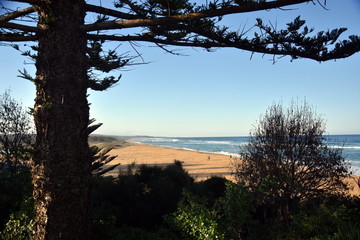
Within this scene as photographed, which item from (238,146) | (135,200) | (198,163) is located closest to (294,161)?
(238,146)

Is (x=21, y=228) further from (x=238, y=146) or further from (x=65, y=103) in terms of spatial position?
(x=238, y=146)

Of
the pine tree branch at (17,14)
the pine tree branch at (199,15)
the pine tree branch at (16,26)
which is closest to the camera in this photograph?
the pine tree branch at (199,15)

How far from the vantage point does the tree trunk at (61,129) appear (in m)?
4.18

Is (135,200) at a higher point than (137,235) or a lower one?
higher

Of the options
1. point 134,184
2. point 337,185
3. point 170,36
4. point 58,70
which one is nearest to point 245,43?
point 170,36

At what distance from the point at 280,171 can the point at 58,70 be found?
636 centimetres

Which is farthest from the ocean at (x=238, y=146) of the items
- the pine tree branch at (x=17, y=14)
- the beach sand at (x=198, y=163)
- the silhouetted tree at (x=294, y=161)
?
the pine tree branch at (x=17, y=14)

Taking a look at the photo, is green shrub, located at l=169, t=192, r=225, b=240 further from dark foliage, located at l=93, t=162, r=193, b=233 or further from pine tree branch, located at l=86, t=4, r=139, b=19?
pine tree branch, located at l=86, t=4, r=139, b=19

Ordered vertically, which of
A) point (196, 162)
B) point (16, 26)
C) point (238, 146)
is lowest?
point (196, 162)

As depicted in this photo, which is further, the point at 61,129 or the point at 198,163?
the point at 198,163

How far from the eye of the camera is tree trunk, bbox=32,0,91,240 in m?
4.18

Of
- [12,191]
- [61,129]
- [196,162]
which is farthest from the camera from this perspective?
[196,162]

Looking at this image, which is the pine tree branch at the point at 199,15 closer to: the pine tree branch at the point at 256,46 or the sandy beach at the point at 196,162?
the pine tree branch at the point at 256,46

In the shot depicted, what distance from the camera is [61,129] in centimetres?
422
